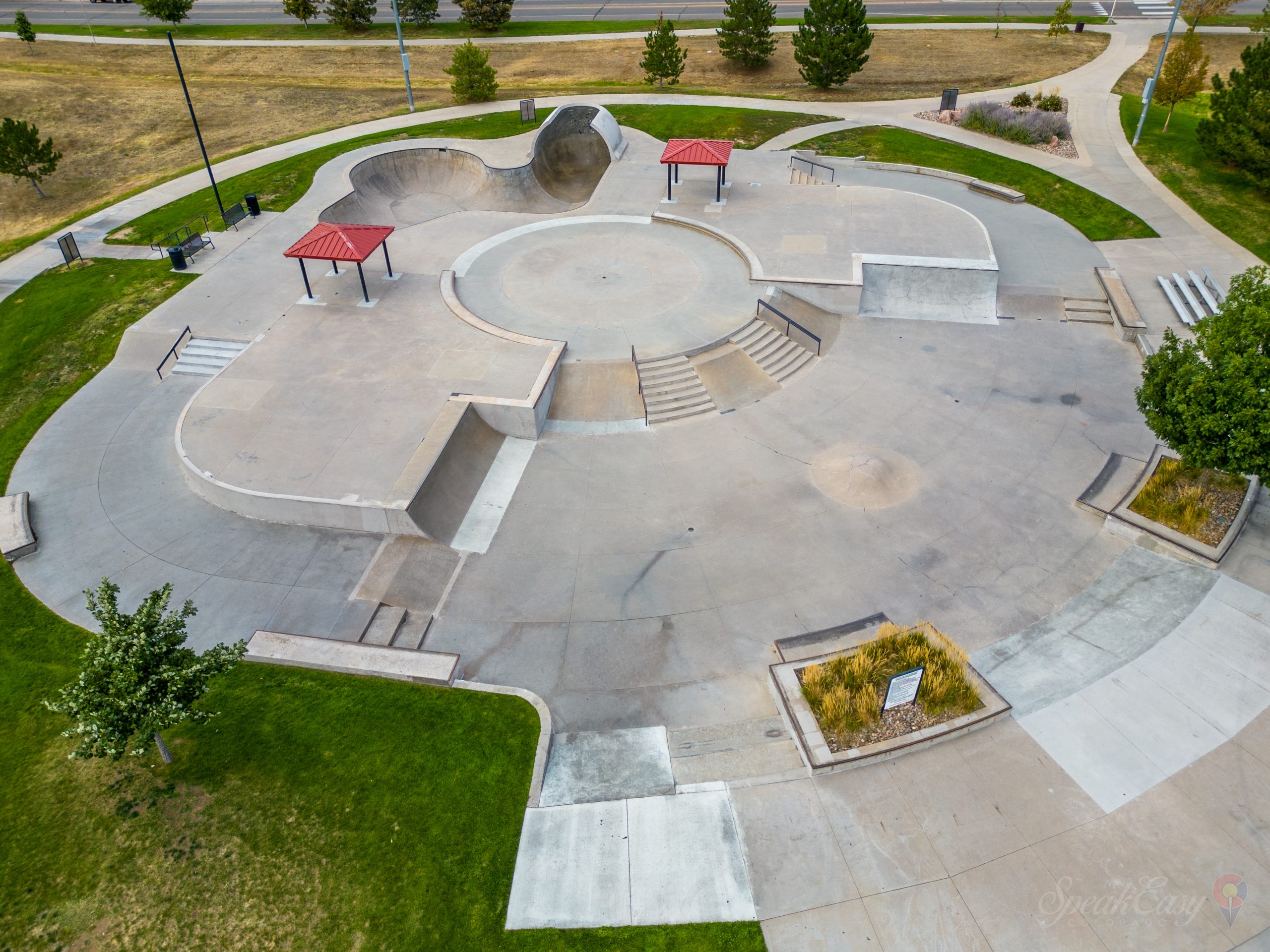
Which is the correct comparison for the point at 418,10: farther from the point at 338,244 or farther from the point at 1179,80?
the point at 1179,80

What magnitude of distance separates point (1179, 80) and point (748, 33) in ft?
87.3

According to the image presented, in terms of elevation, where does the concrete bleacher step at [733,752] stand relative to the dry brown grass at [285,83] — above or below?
below

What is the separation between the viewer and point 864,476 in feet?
65.2

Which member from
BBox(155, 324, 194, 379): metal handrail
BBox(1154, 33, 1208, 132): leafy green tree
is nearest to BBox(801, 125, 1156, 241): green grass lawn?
BBox(1154, 33, 1208, 132): leafy green tree

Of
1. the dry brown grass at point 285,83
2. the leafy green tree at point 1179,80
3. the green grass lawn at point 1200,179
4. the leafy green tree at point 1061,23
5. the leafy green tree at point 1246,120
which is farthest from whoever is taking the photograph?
the leafy green tree at point 1061,23

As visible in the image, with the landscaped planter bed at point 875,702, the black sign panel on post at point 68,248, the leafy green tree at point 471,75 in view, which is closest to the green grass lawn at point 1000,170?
the leafy green tree at point 471,75

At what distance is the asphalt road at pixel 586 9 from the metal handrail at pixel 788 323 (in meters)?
53.4

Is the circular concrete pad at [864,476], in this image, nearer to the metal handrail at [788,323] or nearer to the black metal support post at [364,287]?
the metal handrail at [788,323]

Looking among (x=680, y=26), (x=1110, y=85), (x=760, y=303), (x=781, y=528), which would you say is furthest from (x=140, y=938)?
(x=680, y=26)

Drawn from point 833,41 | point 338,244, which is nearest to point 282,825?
point 338,244

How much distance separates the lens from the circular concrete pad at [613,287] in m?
24.3

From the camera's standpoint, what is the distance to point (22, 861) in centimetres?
1259

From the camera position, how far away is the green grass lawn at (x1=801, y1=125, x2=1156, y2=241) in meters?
32.4

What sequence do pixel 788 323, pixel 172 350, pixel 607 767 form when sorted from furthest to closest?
pixel 788 323, pixel 172 350, pixel 607 767
